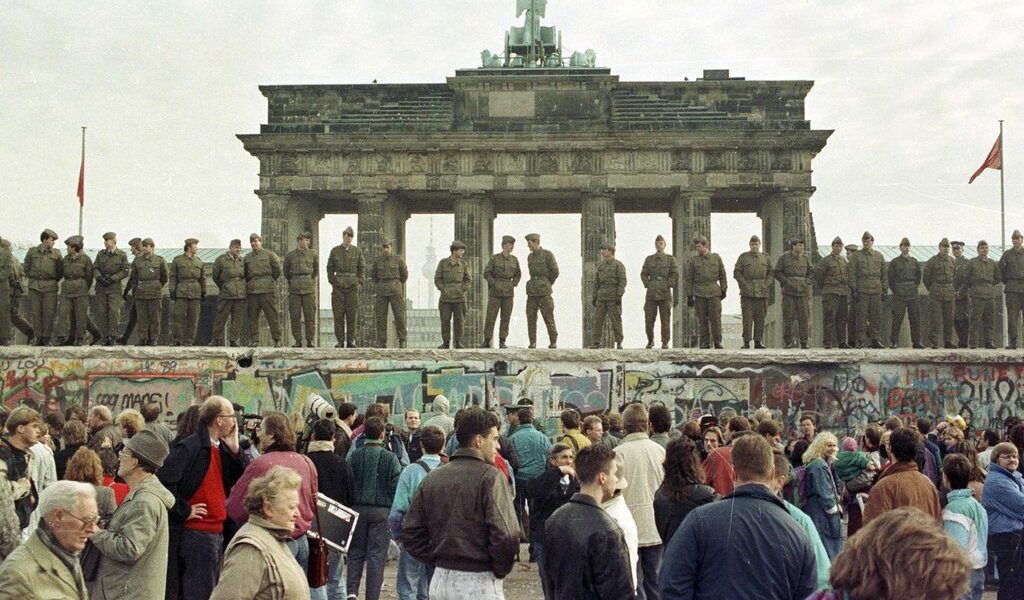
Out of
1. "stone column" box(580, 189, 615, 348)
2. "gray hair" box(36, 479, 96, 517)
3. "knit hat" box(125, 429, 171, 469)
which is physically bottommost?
"gray hair" box(36, 479, 96, 517)

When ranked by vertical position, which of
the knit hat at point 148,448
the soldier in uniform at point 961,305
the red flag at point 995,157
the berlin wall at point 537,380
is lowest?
the knit hat at point 148,448

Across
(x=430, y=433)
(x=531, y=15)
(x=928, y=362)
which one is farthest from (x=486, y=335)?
(x=531, y=15)

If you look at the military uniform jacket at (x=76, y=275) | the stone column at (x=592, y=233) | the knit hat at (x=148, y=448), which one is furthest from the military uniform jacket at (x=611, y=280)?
the knit hat at (x=148, y=448)

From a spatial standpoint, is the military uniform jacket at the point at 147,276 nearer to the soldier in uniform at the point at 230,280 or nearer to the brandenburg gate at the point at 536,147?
the soldier in uniform at the point at 230,280

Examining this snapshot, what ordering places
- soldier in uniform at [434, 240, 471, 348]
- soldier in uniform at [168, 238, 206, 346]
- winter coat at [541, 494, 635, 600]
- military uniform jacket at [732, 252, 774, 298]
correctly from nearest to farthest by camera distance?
1. winter coat at [541, 494, 635, 600]
2. soldier in uniform at [168, 238, 206, 346]
3. military uniform jacket at [732, 252, 774, 298]
4. soldier in uniform at [434, 240, 471, 348]

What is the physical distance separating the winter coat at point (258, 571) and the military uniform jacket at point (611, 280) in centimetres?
1582

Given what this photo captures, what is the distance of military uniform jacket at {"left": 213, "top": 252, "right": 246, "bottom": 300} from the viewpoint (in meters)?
20.5

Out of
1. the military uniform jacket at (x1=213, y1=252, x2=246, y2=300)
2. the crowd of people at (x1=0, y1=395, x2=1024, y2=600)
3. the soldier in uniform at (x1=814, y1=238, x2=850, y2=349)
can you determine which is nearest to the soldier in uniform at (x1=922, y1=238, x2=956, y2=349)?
the soldier in uniform at (x1=814, y1=238, x2=850, y2=349)

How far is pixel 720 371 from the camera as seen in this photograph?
2027cm

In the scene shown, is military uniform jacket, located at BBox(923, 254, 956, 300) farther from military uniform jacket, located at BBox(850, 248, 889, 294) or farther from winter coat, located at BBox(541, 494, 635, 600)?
winter coat, located at BBox(541, 494, 635, 600)

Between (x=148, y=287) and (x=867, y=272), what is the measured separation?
12502 millimetres

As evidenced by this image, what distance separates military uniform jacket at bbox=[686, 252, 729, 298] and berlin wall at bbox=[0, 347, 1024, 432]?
125 cm

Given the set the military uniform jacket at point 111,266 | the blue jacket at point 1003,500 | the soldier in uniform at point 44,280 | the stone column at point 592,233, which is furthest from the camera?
the stone column at point 592,233

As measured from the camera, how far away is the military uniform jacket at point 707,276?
20797mm
